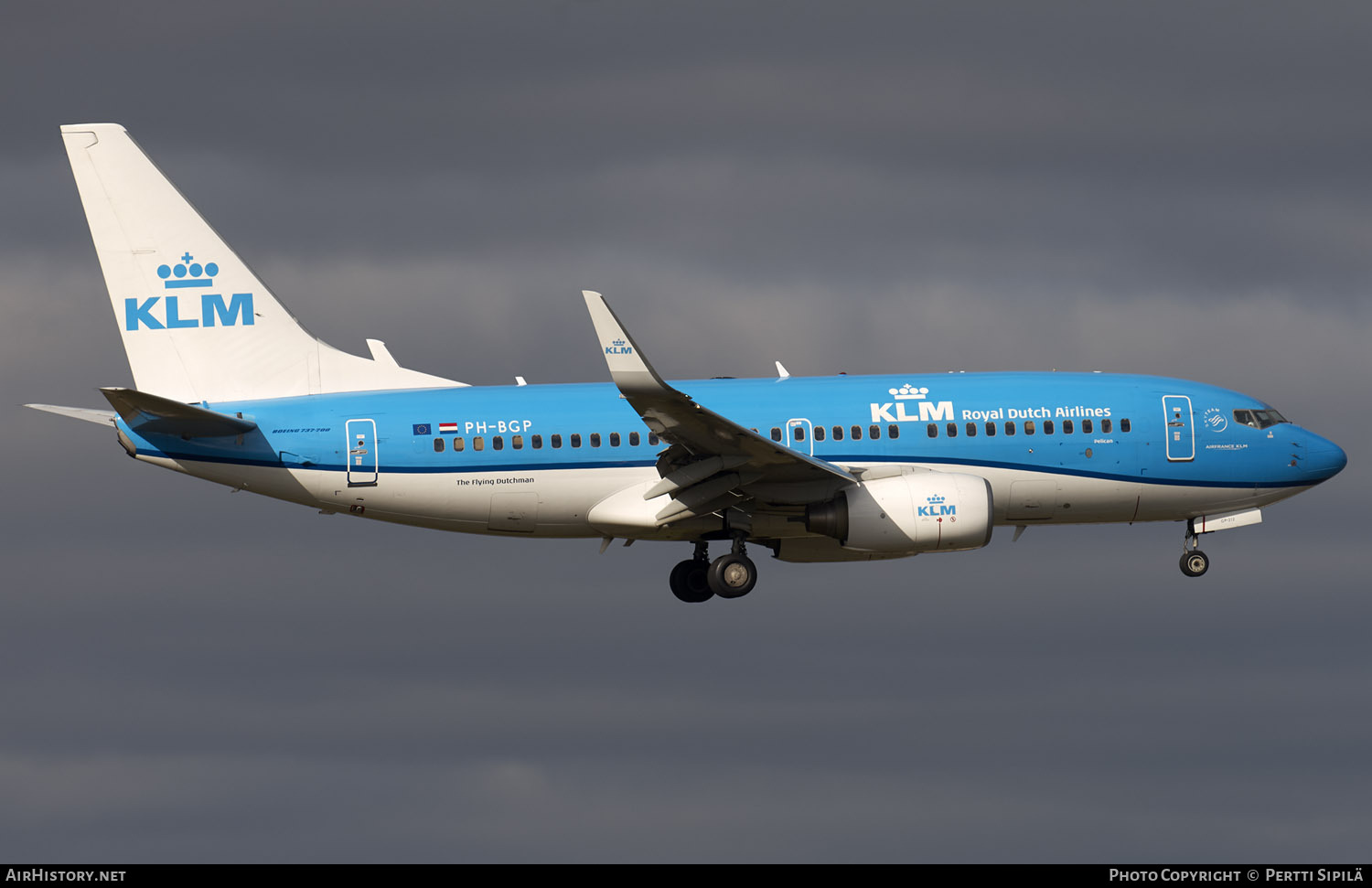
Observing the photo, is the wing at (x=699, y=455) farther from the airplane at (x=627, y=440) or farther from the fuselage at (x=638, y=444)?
the fuselage at (x=638, y=444)

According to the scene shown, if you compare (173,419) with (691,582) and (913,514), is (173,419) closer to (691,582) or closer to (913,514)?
(691,582)

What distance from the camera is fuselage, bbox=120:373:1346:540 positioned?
2015 inches

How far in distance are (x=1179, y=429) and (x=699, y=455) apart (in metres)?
13.9

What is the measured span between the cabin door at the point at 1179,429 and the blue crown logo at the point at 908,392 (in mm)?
6943

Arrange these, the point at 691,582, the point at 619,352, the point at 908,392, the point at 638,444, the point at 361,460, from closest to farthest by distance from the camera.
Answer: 1. the point at 619,352
2. the point at 361,460
3. the point at 638,444
4. the point at 908,392
5. the point at 691,582

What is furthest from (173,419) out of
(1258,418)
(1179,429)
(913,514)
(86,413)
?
(1258,418)

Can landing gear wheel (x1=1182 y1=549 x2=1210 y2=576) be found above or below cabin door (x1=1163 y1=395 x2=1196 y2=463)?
below

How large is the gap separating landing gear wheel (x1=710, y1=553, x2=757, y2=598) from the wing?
167 centimetres

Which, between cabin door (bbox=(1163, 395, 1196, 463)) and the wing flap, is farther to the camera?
cabin door (bbox=(1163, 395, 1196, 463))

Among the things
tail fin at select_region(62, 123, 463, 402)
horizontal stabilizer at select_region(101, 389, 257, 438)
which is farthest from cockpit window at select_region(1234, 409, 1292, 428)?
horizontal stabilizer at select_region(101, 389, 257, 438)

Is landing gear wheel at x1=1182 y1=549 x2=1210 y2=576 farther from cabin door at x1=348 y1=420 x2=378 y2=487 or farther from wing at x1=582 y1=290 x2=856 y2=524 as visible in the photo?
cabin door at x1=348 y1=420 x2=378 y2=487

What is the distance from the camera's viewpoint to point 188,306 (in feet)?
175

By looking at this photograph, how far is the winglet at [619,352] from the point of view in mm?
44531

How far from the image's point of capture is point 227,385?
173 ft
